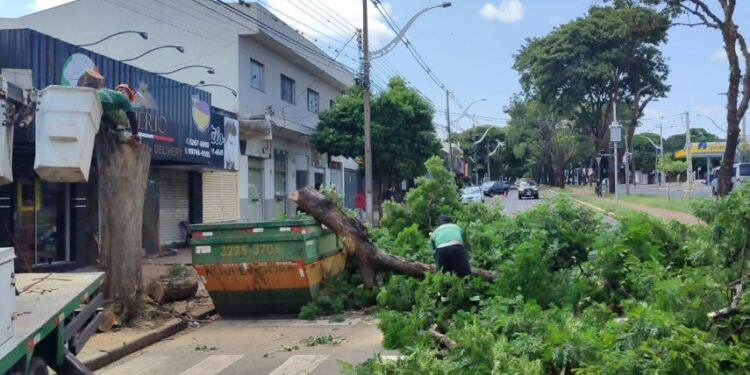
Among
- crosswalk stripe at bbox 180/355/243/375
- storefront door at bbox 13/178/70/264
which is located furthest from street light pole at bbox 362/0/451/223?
crosswalk stripe at bbox 180/355/243/375

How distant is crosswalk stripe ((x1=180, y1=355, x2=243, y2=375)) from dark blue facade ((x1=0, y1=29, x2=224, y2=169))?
7022 mm

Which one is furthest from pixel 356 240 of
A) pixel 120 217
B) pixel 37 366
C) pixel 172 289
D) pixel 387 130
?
pixel 387 130

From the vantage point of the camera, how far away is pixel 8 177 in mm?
4910

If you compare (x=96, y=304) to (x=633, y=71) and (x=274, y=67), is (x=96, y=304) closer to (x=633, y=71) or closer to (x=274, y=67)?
(x=274, y=67)

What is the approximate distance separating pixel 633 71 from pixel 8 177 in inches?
1821

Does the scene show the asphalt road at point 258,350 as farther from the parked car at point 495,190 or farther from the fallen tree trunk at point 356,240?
the parked car at point 495,190

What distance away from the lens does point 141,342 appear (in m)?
9.50

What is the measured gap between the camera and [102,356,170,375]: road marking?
809 cm

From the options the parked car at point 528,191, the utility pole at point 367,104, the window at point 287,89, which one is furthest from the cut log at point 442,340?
the parked car at point 528,191

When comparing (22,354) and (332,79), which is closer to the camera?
(22,354)

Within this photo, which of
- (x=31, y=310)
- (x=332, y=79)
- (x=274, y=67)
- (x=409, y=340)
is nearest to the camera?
(x=31, y=310)

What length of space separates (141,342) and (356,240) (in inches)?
158

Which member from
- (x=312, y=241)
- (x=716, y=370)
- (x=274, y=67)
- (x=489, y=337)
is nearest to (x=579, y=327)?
(x=489, y=337)

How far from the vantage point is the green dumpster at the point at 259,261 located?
429 inches
